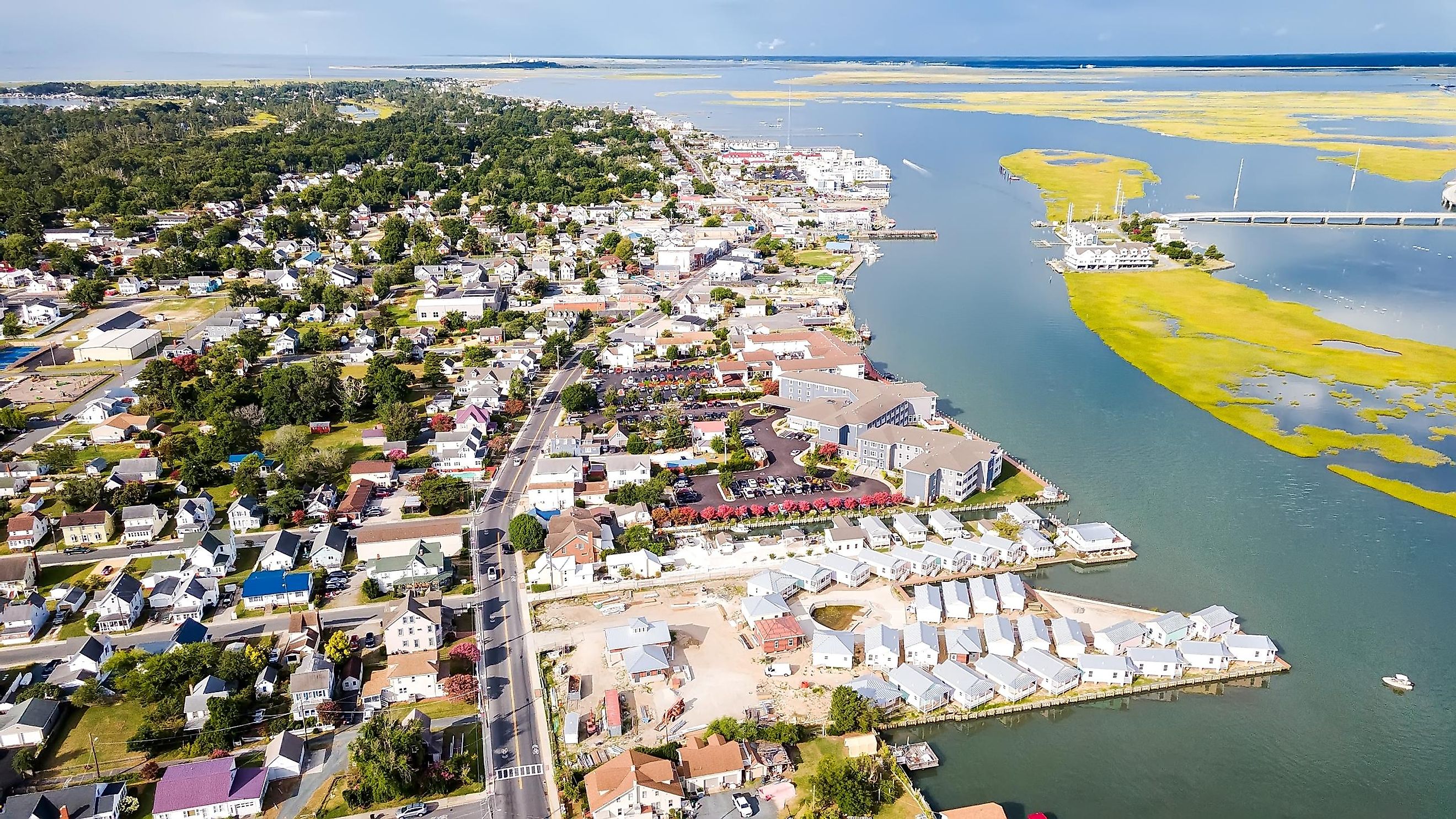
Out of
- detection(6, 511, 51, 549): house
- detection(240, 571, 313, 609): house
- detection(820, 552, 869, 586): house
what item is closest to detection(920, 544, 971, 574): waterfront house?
detection(820, 552, 869, 586): house

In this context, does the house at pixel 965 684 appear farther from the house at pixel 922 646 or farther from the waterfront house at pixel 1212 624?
the waterfront house at pixel 1212 624

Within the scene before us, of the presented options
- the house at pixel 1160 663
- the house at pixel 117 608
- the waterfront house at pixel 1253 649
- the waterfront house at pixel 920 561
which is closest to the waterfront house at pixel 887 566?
the waterfront house at pixel 920 561

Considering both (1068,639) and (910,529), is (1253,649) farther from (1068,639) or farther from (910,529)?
(910,529)

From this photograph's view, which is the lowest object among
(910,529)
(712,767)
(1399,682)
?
(1399,682)

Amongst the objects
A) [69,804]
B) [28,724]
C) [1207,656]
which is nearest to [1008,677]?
[1207,656]

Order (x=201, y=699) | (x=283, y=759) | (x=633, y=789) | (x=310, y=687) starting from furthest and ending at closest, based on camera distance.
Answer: (x=310, y=687)
(x=201, y=699)
(x=283, y=759)
(x=633, y=789)

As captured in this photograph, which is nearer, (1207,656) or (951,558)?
(1207,656)

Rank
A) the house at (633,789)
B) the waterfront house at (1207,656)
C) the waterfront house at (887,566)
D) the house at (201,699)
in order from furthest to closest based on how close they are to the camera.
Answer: the waterfront house at (887,566), the waterfront house at (1207,656), the house at (201,699), the house at (633,789)
